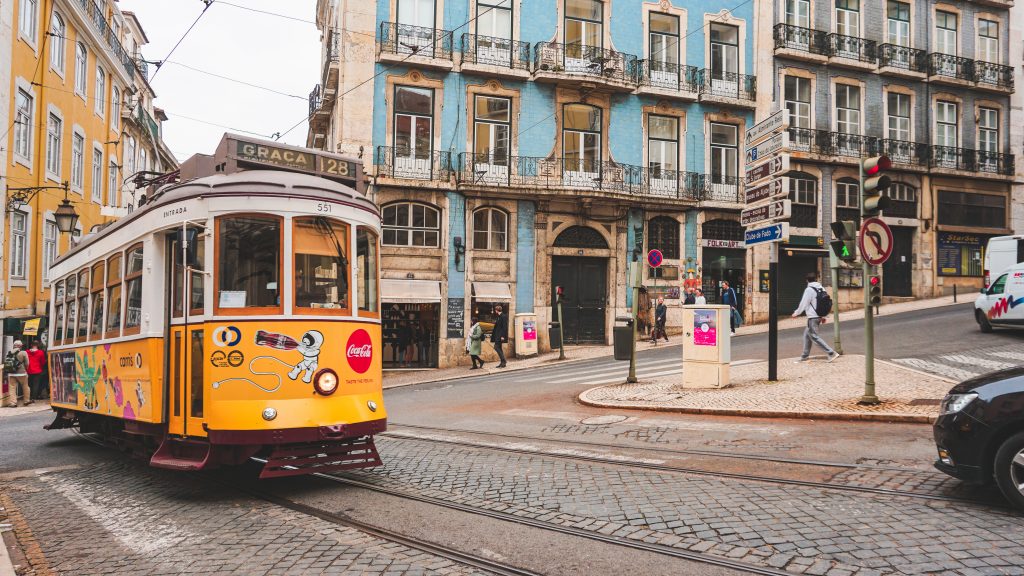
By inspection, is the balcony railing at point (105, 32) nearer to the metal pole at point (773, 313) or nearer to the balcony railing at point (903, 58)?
the metal pole at point (773, 313)

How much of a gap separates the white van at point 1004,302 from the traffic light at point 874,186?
9.00 m

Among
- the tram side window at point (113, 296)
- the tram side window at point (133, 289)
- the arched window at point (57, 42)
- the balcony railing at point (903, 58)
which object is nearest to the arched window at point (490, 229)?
the arched window at point (57, 42)

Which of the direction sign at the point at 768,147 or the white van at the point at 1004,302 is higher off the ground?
the direction sign at the point at 768,147

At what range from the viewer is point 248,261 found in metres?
6.98

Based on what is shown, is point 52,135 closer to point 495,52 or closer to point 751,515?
point 495,52

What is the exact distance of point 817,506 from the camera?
5.84 m

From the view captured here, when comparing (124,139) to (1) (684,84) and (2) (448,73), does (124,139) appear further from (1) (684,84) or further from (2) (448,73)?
(1) (684,84)

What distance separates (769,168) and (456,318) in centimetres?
1469

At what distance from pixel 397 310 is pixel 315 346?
18679mm

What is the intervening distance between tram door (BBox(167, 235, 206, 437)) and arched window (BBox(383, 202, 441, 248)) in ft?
60.0

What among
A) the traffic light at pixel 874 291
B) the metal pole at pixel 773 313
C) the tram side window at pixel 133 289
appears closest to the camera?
the tram side window at pixel 133 289

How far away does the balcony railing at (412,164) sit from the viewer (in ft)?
83.6

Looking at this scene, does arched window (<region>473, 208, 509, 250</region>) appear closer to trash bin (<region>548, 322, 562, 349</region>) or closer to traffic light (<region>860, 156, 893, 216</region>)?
trash bin (<region>548, 322, 562, 349</region>)

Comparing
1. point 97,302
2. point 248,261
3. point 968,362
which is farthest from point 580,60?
point 248,261
